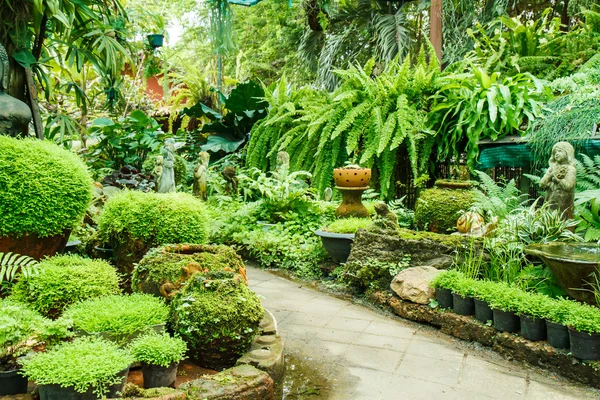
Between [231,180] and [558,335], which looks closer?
[558,335]

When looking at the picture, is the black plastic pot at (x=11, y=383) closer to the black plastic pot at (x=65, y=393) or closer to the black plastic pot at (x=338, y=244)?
the black plastic pot at (x=65, y=393)

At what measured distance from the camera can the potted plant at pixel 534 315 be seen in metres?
3.28

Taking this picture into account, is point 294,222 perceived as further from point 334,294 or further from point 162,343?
point 162,343

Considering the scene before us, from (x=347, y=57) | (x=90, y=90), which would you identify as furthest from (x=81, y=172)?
(x=347, y=57)

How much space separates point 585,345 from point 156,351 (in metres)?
2.51

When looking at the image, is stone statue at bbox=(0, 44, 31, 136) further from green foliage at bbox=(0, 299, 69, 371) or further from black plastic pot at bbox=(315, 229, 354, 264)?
black plastic pot at bbox=(315, 229, 354, 264)

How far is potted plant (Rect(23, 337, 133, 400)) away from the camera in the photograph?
212 cm

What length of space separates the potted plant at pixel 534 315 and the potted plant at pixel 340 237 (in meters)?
2.05

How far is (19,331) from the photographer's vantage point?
2424 millimetres

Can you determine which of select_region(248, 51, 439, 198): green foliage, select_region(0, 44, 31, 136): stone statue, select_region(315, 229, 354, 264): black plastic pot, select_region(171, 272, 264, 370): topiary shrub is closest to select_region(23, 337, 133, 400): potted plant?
select_region(171, 272, 264, 370): topiary shrub

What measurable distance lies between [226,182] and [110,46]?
10.9 ft

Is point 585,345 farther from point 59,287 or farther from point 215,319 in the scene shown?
point 59,287

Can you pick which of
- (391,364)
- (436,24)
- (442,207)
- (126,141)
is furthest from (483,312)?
(126,141)

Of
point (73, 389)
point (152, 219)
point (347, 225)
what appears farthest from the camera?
point (347, 225)
